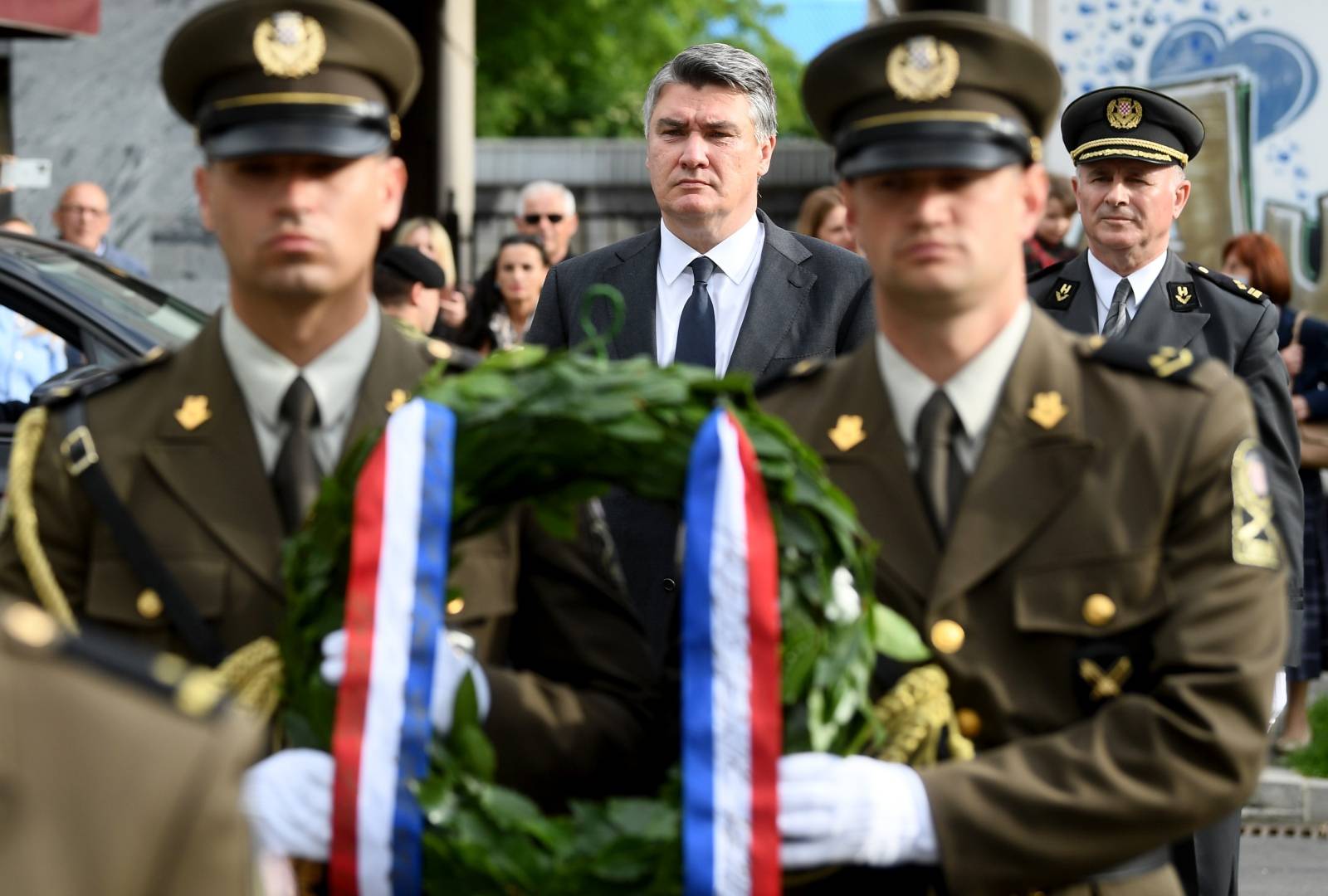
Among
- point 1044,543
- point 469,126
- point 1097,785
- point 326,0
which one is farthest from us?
point 469,126

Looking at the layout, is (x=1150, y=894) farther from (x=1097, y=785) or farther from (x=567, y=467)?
(x=567, y=467)

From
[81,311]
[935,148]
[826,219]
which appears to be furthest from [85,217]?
[935,148]

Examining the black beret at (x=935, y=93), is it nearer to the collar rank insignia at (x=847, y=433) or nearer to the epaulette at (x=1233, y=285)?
the collar rank insignia at (x=847, y=433)

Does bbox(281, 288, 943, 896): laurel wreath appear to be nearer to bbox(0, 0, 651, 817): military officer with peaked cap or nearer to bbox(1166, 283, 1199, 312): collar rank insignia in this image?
bbox(0, 0, 651, 817): military officer with peaked cap

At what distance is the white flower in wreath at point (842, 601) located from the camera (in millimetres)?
2973

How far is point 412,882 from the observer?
2848mm

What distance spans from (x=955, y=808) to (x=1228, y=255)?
6.74 m

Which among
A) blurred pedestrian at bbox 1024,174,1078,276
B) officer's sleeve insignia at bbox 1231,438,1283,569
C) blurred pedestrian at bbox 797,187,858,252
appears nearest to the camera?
officer's sleeve insignia at bbox 1231,438,1283,569

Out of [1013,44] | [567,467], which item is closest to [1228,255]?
[1013,44]

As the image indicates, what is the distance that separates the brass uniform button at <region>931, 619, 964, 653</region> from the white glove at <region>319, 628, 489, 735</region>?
0.66 m

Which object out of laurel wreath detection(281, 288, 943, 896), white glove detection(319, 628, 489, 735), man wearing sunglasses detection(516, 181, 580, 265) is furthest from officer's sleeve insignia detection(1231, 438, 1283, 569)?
man wearing sunglasses detection(516, 181, 580, 265)

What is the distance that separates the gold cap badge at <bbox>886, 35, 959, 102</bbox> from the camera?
3.35 metres

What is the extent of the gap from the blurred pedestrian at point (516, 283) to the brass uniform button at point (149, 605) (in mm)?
6591

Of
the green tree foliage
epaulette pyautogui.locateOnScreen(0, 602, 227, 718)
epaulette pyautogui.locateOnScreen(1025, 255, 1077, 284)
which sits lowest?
epaulette pyautogui.locateOnScreen(0, 602, 227, 718)
